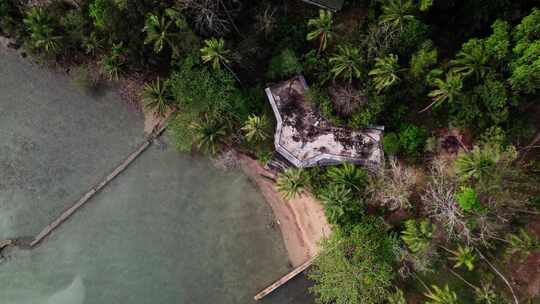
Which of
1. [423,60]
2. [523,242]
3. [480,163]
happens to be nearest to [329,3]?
[423,60]

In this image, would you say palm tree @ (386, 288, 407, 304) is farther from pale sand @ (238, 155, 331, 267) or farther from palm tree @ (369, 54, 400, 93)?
palm tree @ (369, 54, 400, 93)

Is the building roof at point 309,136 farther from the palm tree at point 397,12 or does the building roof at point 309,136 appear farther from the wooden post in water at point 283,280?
the wooden post in water at point 283,280

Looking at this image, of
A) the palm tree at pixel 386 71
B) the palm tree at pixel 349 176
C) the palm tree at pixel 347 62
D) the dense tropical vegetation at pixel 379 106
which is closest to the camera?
the palm tree at pixel 386 71

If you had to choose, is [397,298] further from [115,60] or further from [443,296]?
[115,60]

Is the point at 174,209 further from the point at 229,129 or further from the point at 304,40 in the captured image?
the point at 304,40

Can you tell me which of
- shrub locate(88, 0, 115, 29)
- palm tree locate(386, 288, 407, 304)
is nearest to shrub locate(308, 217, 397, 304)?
palm tree locate(386, 288, 407, 304)

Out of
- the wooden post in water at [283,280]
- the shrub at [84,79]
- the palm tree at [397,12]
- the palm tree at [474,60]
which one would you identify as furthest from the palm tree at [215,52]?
the wooden post in water at [283,280]

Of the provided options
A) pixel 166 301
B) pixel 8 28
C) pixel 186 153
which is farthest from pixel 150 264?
pixel 8 28
